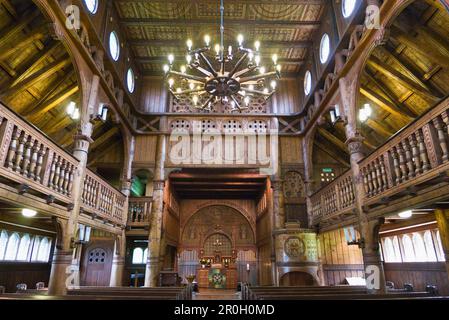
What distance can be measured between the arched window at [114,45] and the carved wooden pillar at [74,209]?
8.30 feet

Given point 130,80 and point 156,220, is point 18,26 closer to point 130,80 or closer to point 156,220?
point 130,80

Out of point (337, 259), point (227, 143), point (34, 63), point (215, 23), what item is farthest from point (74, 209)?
point (337, 259)

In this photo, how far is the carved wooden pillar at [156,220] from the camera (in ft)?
37.7

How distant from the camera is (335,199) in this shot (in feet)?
31.7

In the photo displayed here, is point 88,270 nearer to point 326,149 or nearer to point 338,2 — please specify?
point 326,149

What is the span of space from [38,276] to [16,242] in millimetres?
1954

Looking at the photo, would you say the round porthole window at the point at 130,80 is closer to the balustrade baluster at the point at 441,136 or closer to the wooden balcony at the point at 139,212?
the wooden balcony at the point at 139,212

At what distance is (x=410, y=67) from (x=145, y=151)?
1124cm

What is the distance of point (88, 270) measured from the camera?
13117 mm

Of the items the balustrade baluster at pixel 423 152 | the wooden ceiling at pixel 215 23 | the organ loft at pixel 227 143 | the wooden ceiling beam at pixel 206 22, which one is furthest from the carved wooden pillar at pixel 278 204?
the balustrade baluster at pixel 423 152

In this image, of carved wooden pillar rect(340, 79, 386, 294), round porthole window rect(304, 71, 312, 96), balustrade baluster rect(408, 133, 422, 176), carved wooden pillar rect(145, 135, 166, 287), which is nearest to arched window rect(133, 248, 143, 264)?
carved wooden pillar rect(145, 135, 166, 287)

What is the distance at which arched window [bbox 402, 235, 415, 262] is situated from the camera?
34.1 ft
